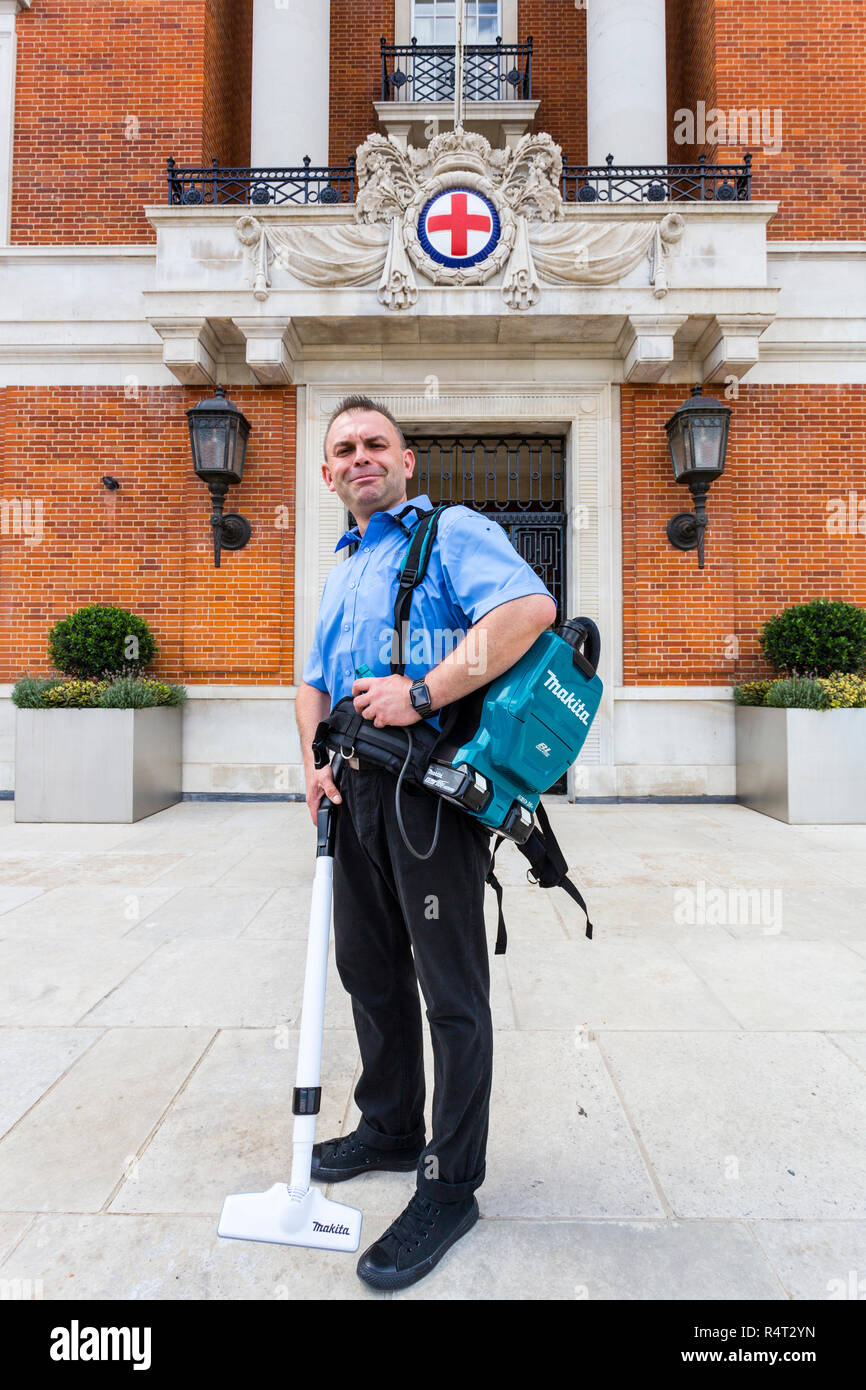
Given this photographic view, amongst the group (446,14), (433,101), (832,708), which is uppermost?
(446,14)

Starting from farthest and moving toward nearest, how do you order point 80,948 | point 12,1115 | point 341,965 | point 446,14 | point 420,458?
point 446,14 → point 420,458 → point 80,948 → point 12,1115 → point 341,965

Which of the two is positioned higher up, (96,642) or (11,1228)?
(96,642)

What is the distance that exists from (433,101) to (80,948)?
11.6 metres

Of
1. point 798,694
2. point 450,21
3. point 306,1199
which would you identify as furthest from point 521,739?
point 450,21

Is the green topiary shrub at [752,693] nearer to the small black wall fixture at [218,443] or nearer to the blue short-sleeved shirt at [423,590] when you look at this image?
the small black wall fixture at [218,443]

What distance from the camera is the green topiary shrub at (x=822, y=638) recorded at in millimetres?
7699

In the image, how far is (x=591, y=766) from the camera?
27.9ft

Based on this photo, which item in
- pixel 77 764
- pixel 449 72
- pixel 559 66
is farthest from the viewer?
pixel 449 72

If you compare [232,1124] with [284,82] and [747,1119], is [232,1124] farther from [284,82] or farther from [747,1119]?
[284,82]

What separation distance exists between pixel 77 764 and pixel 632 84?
9.41 metres

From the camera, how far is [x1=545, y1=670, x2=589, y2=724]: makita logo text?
174 cm

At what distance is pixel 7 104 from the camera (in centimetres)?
895
